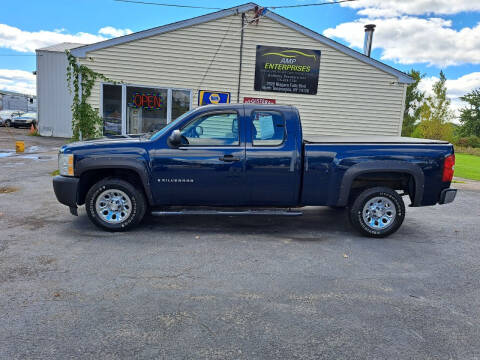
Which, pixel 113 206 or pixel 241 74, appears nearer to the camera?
pixel 113 206

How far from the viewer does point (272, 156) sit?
4906 millimetres

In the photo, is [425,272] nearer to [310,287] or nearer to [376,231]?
[376,231]

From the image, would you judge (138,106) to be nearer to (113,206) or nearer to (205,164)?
(113,206)

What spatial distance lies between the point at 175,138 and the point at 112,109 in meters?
7.76

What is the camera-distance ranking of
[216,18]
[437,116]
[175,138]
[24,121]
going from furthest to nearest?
1. [437,116]
2. [24,121]
3. [216,18]
4. [175,138]

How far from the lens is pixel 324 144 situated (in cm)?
497

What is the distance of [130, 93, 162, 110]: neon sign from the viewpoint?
11.5 metres

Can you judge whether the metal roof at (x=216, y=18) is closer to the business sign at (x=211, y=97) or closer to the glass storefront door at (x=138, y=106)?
the glass storefront door at (x=138, y=106)

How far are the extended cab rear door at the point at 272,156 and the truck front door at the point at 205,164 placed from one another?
0.14 meters

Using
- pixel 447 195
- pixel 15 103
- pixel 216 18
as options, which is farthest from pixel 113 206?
pixel 15 103

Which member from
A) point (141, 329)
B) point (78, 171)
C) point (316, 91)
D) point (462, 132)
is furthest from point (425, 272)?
point (462, 132)

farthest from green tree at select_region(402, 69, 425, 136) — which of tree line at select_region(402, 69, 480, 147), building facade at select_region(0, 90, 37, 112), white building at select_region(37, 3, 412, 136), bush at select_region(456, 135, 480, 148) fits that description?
building facade at select_region(0, 90, 37, 112)

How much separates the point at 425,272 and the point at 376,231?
1.18 m

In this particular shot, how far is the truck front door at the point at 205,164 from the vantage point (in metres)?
4.87
